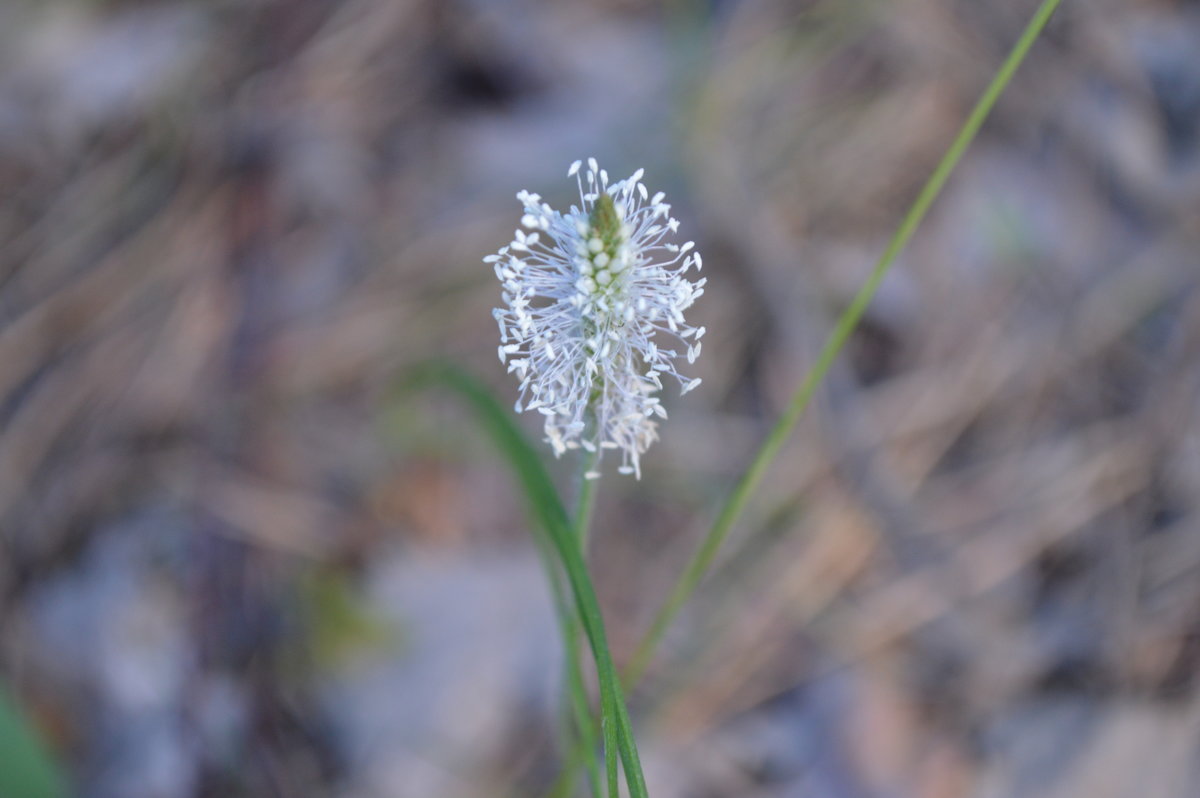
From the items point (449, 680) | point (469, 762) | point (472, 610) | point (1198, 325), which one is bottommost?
point (469, 762)

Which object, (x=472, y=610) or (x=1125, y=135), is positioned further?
(x=1125, y=135)

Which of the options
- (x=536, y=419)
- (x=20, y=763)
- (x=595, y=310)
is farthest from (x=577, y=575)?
(x=20, y=763)

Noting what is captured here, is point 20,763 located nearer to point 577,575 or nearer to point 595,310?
point 577,575

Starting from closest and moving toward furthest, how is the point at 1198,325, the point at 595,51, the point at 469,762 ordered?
1. the point at 469,762
2. the point at 1198,325
3. the point at 595,51

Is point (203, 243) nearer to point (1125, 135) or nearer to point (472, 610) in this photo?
point (472, 610)

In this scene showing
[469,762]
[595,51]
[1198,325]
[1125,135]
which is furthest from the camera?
[595,51]

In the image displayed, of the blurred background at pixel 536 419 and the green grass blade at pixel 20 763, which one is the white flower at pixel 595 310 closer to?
the blurred background at pixel 536 419

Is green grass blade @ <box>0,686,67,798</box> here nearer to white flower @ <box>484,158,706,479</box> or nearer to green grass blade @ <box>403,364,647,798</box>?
green grass blade @ <box>403,364,647,798</box>

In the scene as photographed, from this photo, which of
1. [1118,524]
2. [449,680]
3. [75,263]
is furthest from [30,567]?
[1118,524]
